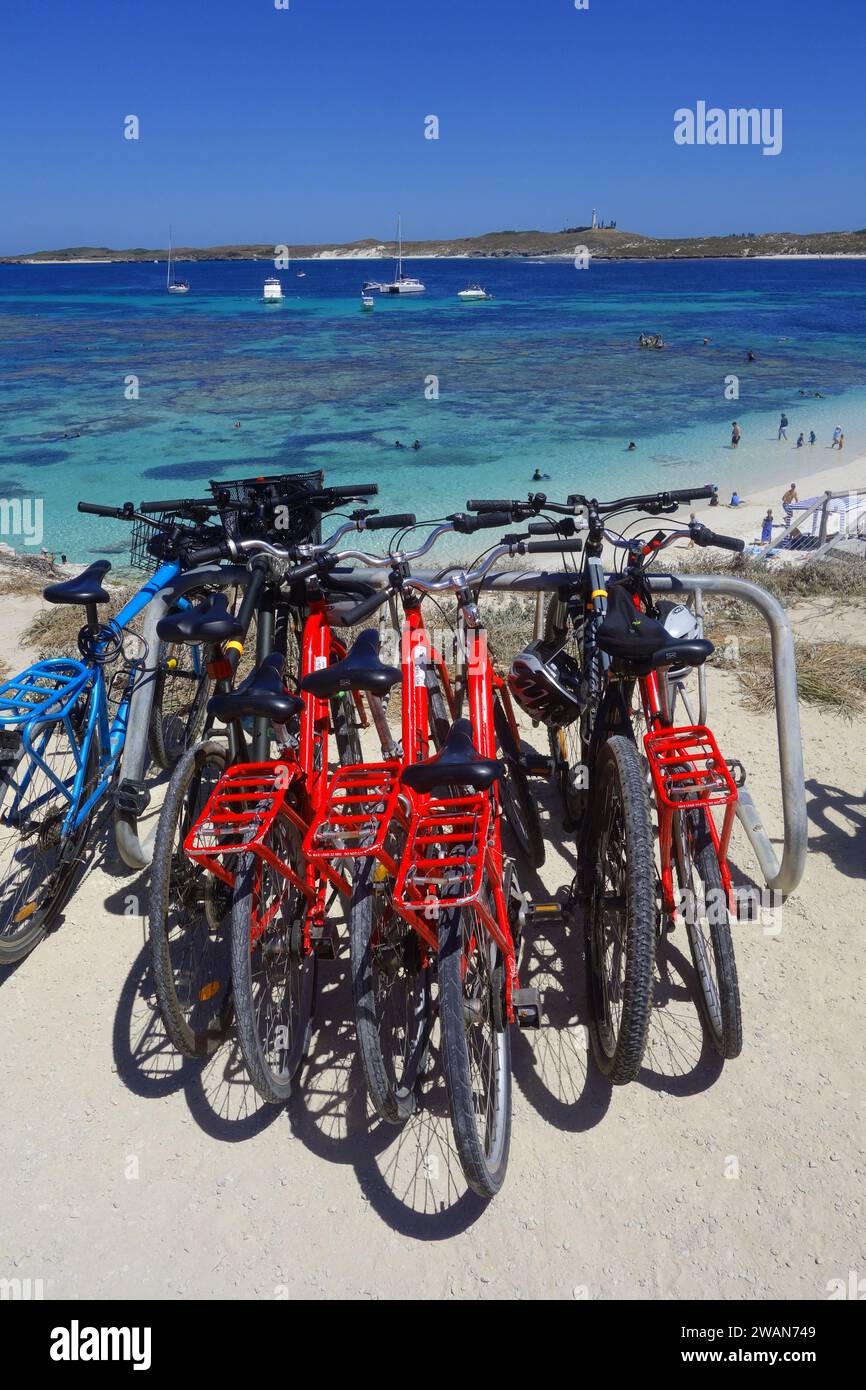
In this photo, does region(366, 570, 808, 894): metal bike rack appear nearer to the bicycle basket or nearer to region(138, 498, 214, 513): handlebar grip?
the bicycle basket

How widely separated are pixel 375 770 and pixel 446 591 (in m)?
0.94

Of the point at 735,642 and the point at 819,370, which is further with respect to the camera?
the point at 819,370

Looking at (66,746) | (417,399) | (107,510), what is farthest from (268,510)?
(417,399)

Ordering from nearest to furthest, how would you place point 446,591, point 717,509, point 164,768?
point 446,591 → point 164,768 → point 717,509

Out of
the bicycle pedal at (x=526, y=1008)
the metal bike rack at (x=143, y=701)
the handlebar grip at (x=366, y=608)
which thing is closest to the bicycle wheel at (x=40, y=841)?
the metal bike rack at (x=143, y=701)

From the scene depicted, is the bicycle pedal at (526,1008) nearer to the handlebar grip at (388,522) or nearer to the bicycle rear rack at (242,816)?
the bicycle rear rack at (242,816)

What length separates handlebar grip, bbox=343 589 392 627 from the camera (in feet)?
10.6

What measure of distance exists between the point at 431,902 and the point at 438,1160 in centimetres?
108

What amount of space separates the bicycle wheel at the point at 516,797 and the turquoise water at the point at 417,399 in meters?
14.0

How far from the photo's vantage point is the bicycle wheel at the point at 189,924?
266cm

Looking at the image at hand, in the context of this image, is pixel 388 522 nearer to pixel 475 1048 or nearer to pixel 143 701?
pixel 143 701

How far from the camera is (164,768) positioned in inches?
192
